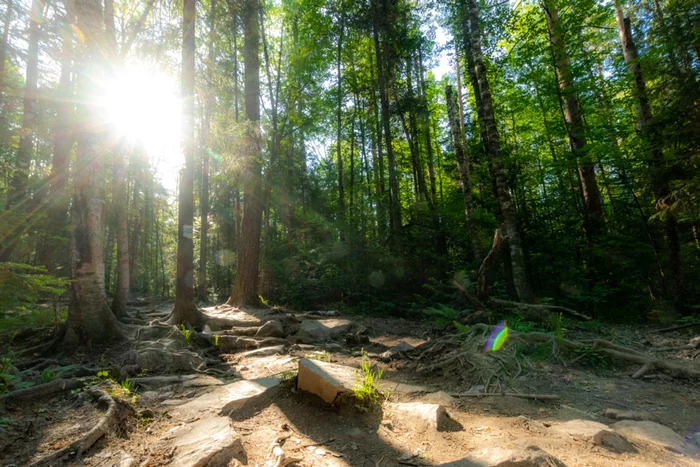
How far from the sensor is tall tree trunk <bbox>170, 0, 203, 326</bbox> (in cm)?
838

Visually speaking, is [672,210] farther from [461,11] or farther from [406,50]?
[406,50]

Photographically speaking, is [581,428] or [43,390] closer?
[581,428]

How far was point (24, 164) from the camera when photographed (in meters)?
11.0

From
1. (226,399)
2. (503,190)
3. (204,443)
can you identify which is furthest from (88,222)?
(503,190)

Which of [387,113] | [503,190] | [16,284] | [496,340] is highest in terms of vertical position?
[387,113]

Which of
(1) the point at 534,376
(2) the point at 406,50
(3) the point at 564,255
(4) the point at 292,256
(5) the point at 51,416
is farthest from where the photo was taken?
(2) the point at 406,50

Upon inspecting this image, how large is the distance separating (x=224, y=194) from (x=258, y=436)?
21214mm

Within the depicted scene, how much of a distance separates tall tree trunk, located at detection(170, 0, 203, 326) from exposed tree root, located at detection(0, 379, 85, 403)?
393 centimetres

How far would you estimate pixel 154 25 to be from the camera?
11.0 meters

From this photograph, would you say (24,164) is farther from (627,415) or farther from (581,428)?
(627,415)

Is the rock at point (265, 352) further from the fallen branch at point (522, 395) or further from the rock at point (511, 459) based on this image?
the rock at point (511, 459)

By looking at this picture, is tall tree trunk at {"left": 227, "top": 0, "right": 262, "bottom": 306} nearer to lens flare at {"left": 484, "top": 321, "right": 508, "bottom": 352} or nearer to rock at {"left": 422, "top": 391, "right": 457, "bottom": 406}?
lens flare at {"left": 484, "top": 321, "right": 508, "bottom": 352}

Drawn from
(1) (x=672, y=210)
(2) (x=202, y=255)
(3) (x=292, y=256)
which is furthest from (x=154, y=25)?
(1) (x=672, y=210)

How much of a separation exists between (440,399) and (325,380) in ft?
4.54
